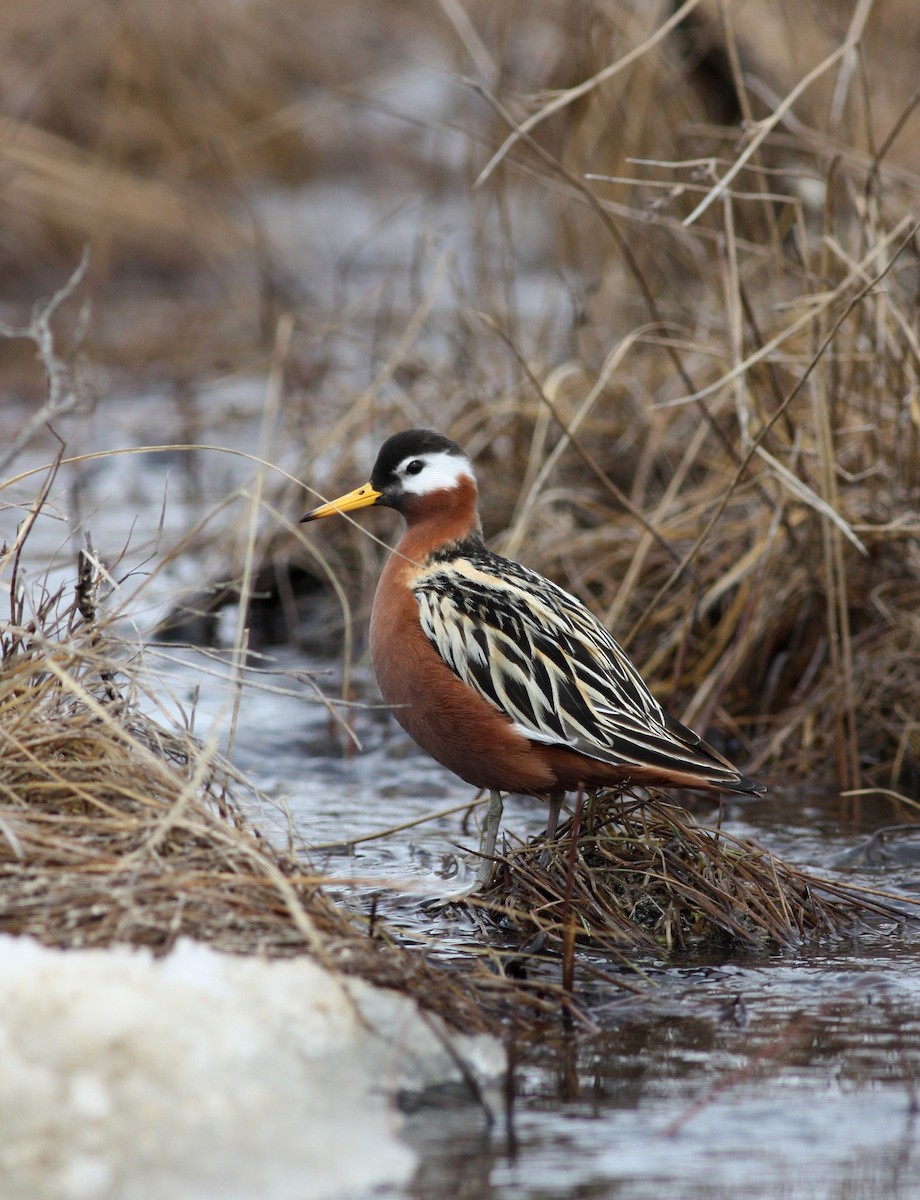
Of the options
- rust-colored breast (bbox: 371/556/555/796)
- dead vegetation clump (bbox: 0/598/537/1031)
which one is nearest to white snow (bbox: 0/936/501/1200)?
dead vegetation clump (bbox: 0/598/537/1031)

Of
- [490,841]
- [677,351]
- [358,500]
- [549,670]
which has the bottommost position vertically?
[490,841]

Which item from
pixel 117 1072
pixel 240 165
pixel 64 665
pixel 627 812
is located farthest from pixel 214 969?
pixel 240 165

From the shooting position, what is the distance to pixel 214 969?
357 cm

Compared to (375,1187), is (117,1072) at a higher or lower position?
higher

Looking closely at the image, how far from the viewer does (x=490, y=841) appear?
5230mm

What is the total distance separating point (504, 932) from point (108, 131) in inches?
475

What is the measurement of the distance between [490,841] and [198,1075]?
1997 millimetres

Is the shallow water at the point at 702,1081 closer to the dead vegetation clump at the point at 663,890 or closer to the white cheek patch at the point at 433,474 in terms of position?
the dead vegetation clump at the point at 663,890

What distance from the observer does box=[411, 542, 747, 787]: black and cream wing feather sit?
16.3ft

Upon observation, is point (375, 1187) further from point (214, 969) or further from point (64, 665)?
point (64, 665)

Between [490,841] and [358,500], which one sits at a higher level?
→ [358,500]

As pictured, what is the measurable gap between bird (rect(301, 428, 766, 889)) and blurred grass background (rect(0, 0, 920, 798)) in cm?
60

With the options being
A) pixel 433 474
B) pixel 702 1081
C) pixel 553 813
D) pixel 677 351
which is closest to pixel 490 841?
pixel 553 813

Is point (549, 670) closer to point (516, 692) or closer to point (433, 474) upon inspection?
point (516, 692)
